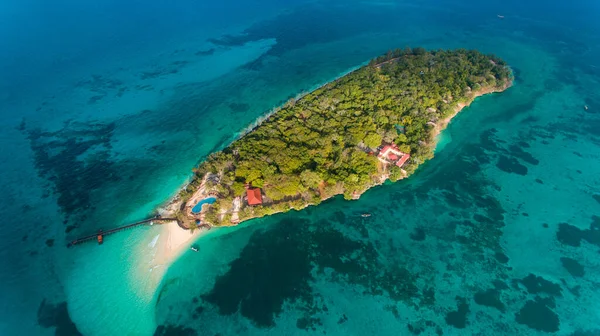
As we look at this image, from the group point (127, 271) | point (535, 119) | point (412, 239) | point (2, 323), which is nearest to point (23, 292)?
point (2, 323)

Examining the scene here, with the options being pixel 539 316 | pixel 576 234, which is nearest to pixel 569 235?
pixel 576 234

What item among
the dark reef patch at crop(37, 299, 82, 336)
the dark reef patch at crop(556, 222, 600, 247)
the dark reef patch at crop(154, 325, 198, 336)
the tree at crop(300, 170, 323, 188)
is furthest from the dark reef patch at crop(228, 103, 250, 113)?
the dark reef patch at crop(556, 222, 600, 247)

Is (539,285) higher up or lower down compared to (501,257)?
lower down

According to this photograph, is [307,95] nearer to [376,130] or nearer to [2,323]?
[376,130]

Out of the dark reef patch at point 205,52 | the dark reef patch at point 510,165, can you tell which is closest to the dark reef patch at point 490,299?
the dark reef patch at point 510,165

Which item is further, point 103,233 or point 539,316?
point 103,233

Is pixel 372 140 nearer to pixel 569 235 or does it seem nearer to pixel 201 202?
pixel 201 202
